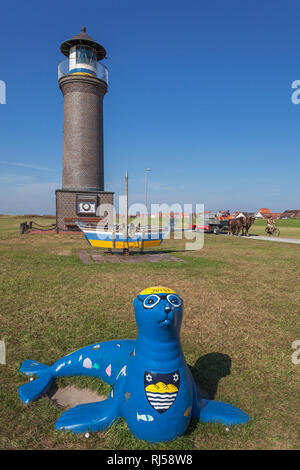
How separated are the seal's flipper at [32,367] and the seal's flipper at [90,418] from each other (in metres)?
1.11

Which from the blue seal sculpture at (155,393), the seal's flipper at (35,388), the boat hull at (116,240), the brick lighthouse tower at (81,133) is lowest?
the seal's flipper at (35,388)

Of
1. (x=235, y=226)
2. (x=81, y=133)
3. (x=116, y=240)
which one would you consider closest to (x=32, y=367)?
(x=116, y=240)

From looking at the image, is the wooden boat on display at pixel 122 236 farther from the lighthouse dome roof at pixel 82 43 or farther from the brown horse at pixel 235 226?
the lighthouse dome roof at pixel 82 43

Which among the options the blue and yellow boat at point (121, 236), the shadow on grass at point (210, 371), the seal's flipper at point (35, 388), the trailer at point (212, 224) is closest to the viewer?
the seal's flipper at point (35, 388)

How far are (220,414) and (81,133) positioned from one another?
24.1 m

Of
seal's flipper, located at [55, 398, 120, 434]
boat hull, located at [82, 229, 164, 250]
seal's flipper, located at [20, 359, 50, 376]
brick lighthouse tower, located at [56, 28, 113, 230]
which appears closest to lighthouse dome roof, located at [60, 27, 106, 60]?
brick lighthouse tower, located at [56, 28, 113, 230]

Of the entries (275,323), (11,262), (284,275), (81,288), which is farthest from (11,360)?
(284,275)

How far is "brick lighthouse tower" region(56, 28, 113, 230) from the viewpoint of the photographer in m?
23.8

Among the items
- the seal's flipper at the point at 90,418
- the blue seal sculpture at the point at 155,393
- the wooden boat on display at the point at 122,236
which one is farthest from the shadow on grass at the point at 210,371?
the wooden boat on display at the point at 122,236

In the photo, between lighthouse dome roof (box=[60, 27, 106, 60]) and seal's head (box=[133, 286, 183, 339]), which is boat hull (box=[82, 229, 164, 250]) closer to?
seal's head (box=[133, 286, 183, 339])

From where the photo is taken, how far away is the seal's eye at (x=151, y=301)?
275 cm
